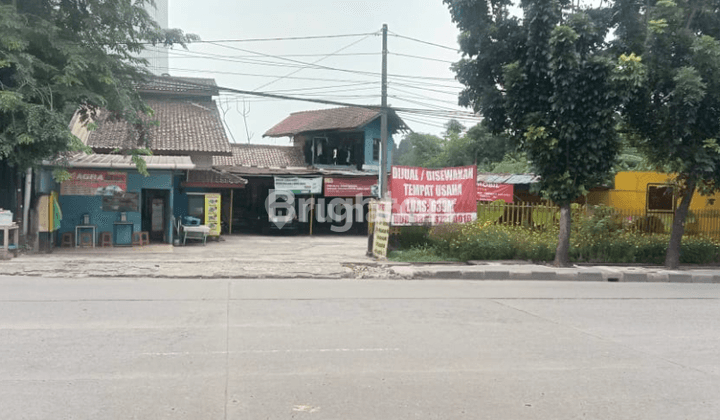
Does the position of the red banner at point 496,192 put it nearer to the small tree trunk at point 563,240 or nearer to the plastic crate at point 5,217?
the small tree trunk at point 563,240

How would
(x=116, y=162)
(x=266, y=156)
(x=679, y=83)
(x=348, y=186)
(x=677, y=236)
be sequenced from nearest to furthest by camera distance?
(x=679, y=83)
(x=677, y=236)
(x=116, y=162)
(x=348, y=186)
(x=266, y=156)

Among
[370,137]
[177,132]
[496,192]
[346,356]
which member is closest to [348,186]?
[370,137]

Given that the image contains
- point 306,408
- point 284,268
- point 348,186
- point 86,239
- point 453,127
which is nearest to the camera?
point 306,408

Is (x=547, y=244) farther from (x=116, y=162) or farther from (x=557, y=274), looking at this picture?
(x=116, y=162)

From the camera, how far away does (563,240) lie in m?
15.9

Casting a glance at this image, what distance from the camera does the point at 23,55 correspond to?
1405cm

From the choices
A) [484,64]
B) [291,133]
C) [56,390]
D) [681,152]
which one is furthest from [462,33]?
[291,133]

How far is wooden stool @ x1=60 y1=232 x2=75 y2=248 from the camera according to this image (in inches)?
720

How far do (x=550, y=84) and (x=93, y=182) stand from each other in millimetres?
13071

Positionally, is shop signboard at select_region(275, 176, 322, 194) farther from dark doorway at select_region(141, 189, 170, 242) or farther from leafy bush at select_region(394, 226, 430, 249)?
leafy bush at select_region(394, 226, 430, 249)

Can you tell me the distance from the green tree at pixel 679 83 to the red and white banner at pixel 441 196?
14.7 feet

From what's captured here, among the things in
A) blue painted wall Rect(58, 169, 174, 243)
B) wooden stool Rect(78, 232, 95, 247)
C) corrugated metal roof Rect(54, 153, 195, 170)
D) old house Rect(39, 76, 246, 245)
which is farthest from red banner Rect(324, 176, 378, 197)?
wooden stool Rect(78, 232, 95, 247)

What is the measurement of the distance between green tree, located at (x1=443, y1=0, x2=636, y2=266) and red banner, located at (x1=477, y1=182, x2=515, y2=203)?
3.24 metres

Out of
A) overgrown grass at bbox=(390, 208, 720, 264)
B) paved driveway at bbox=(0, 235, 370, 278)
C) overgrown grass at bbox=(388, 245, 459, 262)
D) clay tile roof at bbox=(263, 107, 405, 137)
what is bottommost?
paved driveway at bbox=(0, 235, 370, 278)
